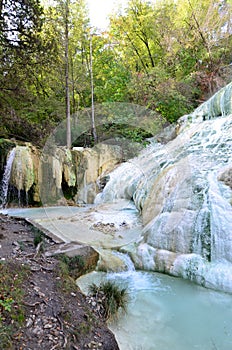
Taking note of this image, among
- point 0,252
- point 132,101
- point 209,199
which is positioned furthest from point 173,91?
point 0,252

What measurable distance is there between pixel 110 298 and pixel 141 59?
53.2ft

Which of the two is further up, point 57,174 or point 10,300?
point 57,174

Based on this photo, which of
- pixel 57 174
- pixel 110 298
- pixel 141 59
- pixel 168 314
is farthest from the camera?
pixel 141 59

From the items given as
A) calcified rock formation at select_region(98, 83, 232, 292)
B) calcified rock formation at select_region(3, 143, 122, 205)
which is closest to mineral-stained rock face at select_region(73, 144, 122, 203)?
calcified rock formation at select_region(3, 143, 122, 205)

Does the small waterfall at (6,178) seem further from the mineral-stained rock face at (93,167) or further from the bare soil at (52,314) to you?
the bare soil at (52,314)

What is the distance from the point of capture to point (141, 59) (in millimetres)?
16422

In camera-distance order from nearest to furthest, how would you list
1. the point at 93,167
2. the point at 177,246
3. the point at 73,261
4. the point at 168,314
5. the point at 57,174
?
1. the point at 168,314
2. the point at 73,261
3. the point at 177,246
4. the point at 57,174
5. the point at 93,167

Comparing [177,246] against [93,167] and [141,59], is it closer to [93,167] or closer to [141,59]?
[93,167]

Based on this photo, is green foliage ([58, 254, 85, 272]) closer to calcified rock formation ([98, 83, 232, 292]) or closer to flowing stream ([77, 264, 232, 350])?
flowing stream ([77, 264, 232, 350])

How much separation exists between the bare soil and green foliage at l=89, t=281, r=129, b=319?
0.16m

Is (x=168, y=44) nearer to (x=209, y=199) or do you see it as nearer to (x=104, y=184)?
(x=104, y=184)

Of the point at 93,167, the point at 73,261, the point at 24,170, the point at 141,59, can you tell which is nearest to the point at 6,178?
the point at 24,170

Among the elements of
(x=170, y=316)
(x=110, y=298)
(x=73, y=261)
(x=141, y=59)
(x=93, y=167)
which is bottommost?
(x=170, y=316)

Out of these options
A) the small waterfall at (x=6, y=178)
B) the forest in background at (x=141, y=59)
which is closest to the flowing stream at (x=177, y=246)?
the small waterfall at (x=6, y=178)
